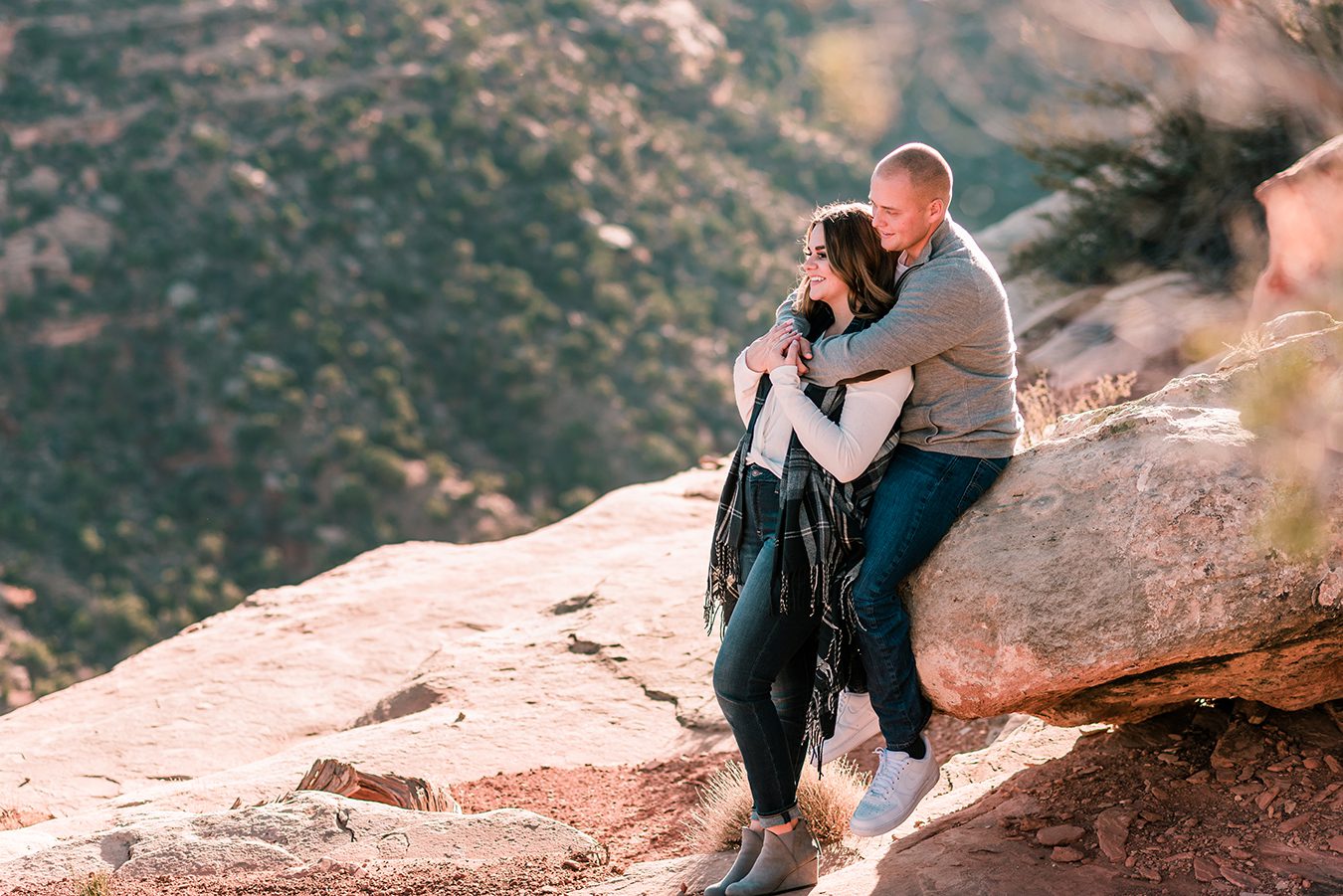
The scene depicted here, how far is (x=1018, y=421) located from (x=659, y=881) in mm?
1903

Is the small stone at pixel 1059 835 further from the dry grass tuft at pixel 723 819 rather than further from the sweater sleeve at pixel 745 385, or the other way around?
the sweater sleeve at pixel 745 385

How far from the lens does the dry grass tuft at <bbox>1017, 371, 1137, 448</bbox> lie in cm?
648

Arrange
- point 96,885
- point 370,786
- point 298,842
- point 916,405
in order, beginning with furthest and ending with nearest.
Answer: point 370,786 < point 298,842 < point 96,885 < point 916,405

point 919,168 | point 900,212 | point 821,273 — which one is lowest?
point 821,273

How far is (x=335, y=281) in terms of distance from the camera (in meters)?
23.2

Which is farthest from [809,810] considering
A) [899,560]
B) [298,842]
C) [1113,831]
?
[298,842]

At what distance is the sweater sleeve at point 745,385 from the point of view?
355 centimetres

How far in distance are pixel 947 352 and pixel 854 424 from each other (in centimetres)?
34

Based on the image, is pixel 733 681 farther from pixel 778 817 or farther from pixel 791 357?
Answer: pixel 791 357

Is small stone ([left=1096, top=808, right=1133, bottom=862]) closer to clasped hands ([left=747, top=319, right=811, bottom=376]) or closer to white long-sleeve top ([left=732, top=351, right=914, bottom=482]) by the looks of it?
white long-sleeve top ([left=732, top=351, right=914, bottom=482])

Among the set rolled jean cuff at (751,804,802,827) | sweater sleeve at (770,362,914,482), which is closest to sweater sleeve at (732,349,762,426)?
sweater sleeve at (770,362,914,482)

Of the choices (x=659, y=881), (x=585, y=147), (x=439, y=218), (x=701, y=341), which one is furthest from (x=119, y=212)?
(x=659, y=881)

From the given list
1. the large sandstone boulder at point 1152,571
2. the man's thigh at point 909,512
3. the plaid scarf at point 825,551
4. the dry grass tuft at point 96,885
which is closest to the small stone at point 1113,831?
the large sandstone boulder at point 1152,571

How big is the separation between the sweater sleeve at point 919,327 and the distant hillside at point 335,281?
1666 centimetres
